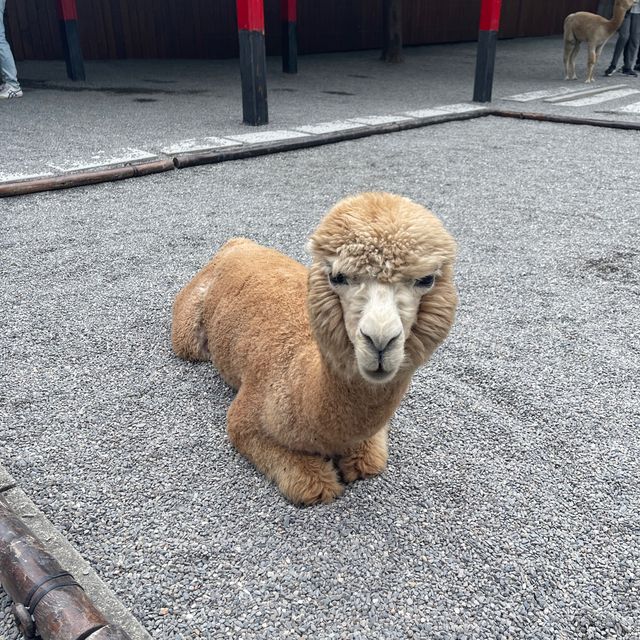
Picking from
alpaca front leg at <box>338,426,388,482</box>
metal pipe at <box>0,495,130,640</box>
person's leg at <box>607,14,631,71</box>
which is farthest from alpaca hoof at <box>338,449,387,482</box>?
person's leg at <box>607,14,631,71</box>

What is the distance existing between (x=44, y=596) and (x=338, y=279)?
115 centimetres

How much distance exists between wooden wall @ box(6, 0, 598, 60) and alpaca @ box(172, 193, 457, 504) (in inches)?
537

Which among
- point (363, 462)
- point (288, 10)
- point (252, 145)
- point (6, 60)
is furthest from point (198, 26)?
point (363, 462)

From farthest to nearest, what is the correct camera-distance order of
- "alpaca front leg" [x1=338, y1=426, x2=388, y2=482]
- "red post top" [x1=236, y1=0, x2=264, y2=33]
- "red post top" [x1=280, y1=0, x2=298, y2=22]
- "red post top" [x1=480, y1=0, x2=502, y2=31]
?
"red post top" [x1=280, y1=0, x2=298, y2=22], "red post top" [x1=480, y1=0, x2=502, y2=31], "red post top" [x1=236, y1=0, x2=264, y2=33], "alpaca front leg" [x1=338, y1=426, x2=388, y2=482]

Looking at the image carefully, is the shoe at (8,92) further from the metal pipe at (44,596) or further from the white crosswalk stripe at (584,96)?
the metal pipe at (44,596)

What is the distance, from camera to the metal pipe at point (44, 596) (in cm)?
158

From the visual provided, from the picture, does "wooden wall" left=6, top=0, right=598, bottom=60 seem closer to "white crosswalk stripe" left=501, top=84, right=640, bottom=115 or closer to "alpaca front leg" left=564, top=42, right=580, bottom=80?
"alpaca front leg" left=564, top=42, right=580, bottom=80

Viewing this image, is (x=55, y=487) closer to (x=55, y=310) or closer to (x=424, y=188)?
(x=55, y=310)

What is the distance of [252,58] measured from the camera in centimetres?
781

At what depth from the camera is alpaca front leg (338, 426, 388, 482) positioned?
230 cm

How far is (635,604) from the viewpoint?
186 centimetres

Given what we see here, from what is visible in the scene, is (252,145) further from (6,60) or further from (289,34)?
(289,34)

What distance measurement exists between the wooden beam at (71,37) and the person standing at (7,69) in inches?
56.1

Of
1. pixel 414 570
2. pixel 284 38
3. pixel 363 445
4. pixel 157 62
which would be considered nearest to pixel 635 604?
pixel 414 570
